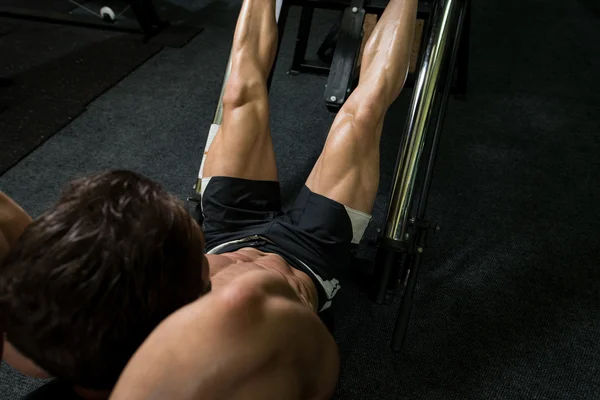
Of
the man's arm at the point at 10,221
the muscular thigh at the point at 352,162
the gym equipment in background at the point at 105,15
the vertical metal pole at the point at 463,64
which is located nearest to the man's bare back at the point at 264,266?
the muscular thigh at the point at 352,162

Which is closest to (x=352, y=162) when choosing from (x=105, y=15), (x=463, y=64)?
(x=463, y=64)

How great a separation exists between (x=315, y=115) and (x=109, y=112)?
88 cm

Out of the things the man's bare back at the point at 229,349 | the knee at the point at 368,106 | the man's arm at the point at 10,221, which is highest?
the knee at the point at 368,106

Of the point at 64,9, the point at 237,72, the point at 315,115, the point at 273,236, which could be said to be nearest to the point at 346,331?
the point at 273,236

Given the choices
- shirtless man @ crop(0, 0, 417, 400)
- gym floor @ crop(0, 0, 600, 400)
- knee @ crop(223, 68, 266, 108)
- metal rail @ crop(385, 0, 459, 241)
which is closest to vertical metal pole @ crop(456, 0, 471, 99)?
gym floor @ crop(0, 0, 600, 400)

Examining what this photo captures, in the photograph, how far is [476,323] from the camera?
122 cm

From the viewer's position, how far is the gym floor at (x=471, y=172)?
1.14m

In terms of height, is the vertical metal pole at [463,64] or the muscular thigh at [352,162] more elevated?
the vertical metal pole at [463,64]

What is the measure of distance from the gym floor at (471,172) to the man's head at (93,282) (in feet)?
2.44

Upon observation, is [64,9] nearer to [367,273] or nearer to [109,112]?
[109,112]

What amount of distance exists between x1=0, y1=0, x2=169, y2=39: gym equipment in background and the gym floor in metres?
0.08

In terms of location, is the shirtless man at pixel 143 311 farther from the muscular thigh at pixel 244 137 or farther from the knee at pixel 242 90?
the knee at pixel 242 90

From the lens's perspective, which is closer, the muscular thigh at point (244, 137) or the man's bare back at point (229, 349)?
the man's bare back at point (229, 349)

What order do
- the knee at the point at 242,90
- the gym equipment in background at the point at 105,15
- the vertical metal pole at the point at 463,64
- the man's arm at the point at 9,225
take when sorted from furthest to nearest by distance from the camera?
the gym equipment in background at the point at 105,15
the vertical metal pole at the point at 463,64
the knee at the point at 242,90
the man's arm at the point at 9,225
